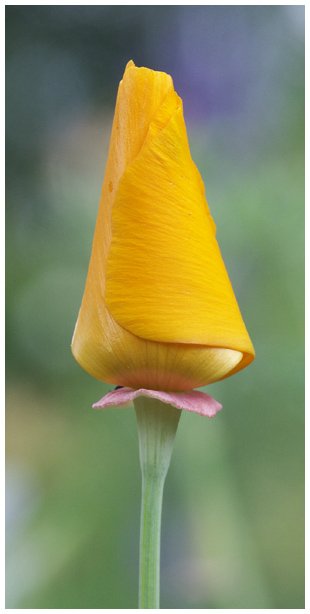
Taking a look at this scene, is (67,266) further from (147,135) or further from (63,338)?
(147,135)

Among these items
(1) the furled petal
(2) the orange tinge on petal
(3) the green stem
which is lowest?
(3) the green stem

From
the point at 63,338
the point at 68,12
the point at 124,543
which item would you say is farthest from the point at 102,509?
the point at 68,12

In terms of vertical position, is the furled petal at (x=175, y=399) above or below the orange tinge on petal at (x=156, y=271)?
below

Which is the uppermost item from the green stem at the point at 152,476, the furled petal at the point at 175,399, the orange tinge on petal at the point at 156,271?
the orange tinge on petal at the point at 156,271

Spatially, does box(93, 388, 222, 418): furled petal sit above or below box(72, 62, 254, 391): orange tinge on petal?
below
